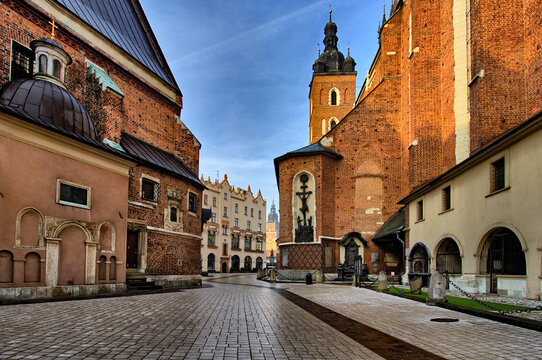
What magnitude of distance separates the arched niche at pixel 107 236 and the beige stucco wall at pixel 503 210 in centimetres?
1274

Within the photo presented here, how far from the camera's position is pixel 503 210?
1250 centimetres

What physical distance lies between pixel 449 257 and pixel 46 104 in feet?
53.8

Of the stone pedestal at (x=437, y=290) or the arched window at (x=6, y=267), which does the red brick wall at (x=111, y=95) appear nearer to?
the arched window at (x=6, y=267)

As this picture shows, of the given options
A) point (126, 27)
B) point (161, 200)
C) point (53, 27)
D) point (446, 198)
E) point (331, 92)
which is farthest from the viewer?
point (331, 92)

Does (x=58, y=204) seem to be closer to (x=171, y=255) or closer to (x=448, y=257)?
(x=171, y=255)

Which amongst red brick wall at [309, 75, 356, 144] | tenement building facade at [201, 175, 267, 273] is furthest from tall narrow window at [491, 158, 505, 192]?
tenement building facade at [201, 175, 267, 273]

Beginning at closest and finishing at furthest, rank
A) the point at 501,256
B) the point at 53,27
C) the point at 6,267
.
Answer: the point at 6,267 < the point at 501,256 < the point at 53,27

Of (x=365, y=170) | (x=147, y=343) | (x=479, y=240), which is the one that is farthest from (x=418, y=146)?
(x=147, y=343)

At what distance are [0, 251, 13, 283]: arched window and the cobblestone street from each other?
194 centimetres

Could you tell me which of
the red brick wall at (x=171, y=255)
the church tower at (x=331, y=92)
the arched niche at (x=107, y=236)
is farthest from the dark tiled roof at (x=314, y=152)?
the church tower at (x=331, y=92)

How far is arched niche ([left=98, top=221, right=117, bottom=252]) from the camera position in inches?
607

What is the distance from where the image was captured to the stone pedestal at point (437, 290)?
12.1 m

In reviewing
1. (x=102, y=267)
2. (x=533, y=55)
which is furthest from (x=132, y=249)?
(x=533, y=55)

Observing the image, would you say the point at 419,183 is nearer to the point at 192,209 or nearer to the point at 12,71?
the point at 192,209
